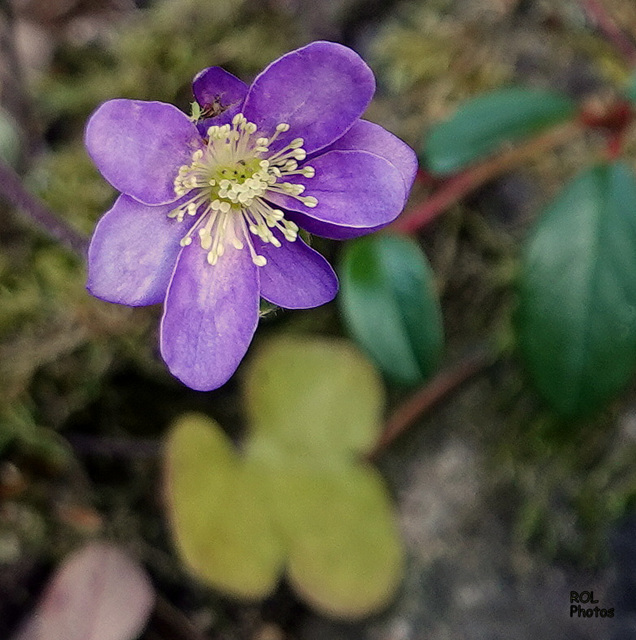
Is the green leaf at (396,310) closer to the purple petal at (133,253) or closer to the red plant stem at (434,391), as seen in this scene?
the red plant stem at (434,391)

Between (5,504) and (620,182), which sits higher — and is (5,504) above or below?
below

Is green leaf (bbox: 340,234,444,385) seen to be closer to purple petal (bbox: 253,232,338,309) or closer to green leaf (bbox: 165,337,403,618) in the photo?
green leaf (bbox: 165,337,403,618)

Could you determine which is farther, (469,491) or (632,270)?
(469,491)

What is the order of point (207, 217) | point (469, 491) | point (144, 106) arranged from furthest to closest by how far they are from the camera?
point (469, 491) → point (207, 217) → point (144, 106)

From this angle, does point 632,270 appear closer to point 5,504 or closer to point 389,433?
point 389,433

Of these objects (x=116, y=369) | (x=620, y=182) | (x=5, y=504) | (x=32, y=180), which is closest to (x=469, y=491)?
(x=620, y=182)

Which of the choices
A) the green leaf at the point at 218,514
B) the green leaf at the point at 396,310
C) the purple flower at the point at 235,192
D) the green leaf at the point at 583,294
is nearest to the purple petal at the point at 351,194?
the purple flower at the point at 235,192

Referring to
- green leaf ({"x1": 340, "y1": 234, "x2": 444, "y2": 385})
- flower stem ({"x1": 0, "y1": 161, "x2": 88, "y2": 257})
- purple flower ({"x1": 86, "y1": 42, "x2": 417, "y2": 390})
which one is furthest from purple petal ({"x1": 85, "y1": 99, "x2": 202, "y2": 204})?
green leaf ({"x1": 340, "y1": 234, "x2": 444, "y2": 385})

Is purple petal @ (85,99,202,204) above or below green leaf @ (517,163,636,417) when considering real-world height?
above
